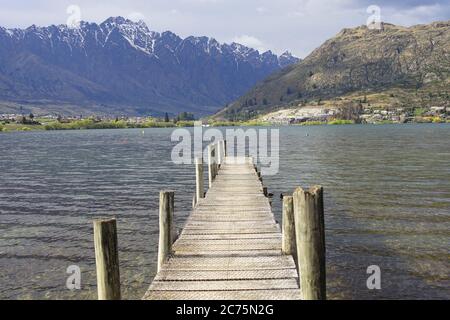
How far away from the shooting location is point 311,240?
9.15 metres

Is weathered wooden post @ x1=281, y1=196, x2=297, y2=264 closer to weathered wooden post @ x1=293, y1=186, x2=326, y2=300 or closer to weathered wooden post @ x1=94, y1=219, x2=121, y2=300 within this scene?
weathered wooden post @ x1=293, y1=186, x2=326, y2=300

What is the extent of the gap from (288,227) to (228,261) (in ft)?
6.44

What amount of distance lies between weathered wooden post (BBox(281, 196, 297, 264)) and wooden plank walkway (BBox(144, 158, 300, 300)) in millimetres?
264

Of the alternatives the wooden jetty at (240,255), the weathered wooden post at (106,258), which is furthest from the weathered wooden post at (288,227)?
the weathered wooden post at (106,258)

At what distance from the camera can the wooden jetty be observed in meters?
9.15

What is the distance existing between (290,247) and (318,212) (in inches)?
165

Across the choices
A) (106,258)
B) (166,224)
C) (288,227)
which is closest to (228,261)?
(288,227)

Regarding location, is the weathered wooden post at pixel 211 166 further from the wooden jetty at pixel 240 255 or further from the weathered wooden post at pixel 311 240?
the weathered wooden post at pixel 311 240

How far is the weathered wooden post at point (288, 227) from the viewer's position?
42.3 ft
